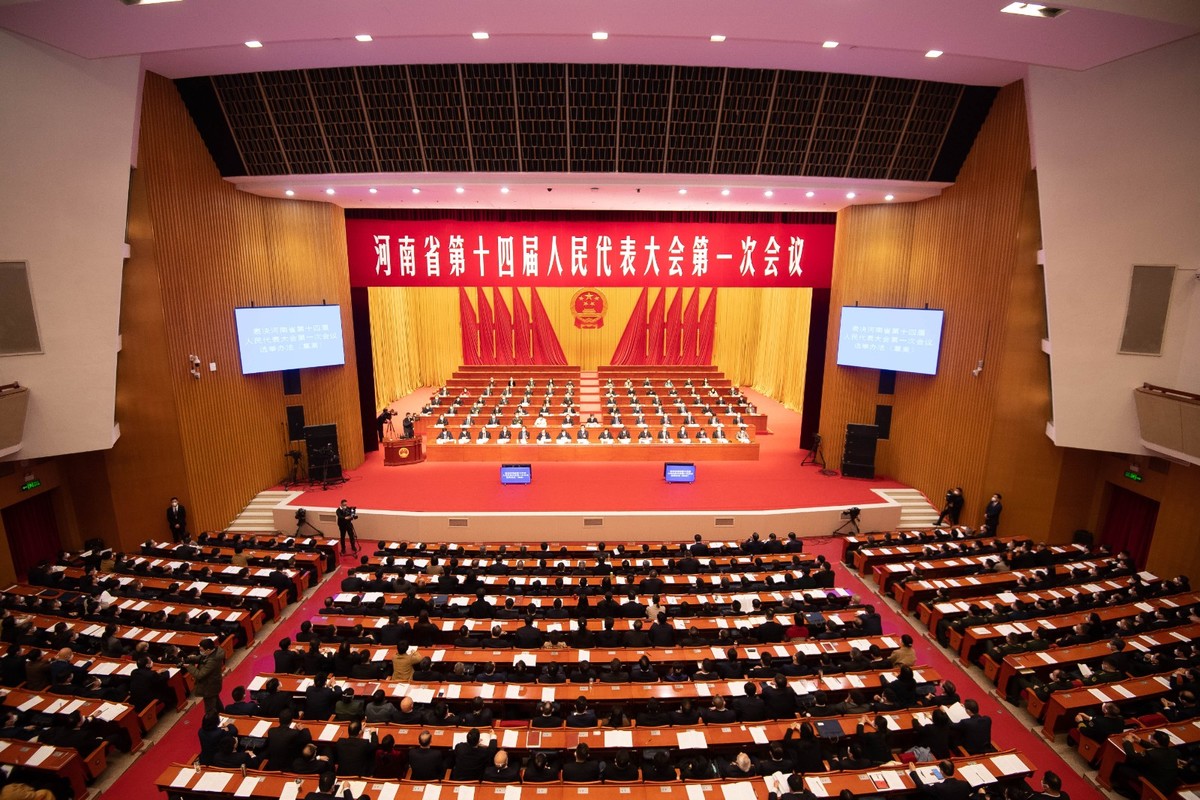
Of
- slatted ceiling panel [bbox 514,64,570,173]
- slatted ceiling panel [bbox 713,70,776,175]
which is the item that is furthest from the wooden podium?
slatted ceiling panel [bbox 713,70,776,175]

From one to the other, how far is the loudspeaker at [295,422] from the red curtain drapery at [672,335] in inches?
539

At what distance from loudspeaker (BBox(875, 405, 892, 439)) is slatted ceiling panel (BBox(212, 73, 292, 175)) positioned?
14.1 meters

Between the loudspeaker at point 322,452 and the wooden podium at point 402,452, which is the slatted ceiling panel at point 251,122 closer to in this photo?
the loudspeaker at point 322,452

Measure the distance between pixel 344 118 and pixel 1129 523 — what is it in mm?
15931

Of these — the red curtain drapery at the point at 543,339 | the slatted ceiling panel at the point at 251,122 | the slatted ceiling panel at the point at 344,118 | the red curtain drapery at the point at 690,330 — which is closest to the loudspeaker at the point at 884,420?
the red curtain drapery at the point at 690,330

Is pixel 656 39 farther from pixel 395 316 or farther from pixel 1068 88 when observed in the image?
pixel 395 316

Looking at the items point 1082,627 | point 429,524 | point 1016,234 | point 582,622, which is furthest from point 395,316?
point 1082,627

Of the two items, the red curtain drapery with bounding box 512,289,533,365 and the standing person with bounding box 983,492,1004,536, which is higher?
the red curtain drapery with bounding box 512,289,533,365

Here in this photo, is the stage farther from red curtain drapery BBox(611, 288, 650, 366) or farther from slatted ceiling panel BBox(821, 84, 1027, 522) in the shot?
red curtain drapery BBox(611, 288, 650, 366)

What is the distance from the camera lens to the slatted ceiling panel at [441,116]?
10.0m

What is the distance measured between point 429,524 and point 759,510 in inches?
264

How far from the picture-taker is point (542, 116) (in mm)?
10539

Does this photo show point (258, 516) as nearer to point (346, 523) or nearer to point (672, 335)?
point (346, 523)

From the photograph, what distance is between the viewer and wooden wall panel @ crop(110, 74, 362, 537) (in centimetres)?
1060
